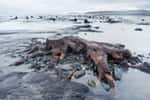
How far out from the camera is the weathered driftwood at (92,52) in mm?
10981

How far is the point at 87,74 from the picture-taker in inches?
434

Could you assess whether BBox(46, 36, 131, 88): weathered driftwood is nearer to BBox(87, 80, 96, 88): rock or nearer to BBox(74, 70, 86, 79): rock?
BBox(87, 80, 96, 88): rock

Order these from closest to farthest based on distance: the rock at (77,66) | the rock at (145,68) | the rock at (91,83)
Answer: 1. the rock at (91,83)
2. the rock at (77,66)
3. the rock at (145,68)

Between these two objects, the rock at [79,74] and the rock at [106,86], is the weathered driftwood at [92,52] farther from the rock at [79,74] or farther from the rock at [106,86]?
the rock at [79,74]

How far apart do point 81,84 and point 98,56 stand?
2.53 meters

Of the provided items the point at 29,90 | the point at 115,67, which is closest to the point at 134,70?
the point at 115,67

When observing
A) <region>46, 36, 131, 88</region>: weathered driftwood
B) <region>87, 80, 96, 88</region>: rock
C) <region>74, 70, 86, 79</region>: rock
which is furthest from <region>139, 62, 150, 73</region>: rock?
<region>87, 80, 96, 88</region>: rock

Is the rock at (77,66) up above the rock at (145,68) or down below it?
above

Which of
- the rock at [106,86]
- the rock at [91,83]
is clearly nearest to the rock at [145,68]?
the rock at [106,86]

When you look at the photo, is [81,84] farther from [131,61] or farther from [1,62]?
[1,62]

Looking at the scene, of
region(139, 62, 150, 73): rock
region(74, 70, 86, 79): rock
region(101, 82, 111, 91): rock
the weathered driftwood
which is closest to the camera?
region(101, 82, 111, 91): rock

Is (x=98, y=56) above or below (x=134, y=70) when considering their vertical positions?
above

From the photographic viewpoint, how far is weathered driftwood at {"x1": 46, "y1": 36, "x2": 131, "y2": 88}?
36.0 ft

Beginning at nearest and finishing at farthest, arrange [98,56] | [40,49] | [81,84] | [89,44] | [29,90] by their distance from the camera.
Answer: [29,90]
[81,84]
[98,56]
[89,44]
[40,49]
